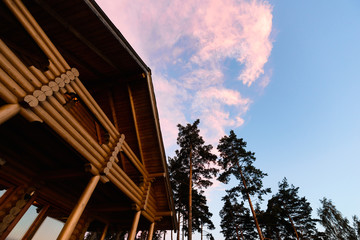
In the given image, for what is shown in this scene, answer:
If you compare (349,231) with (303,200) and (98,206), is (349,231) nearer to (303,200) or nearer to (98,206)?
(303,200)

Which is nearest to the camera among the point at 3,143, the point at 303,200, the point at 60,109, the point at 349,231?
the point at 60,109

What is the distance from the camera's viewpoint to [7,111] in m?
2.68

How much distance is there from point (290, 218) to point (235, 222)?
9.69m

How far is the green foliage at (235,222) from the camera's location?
30.1m

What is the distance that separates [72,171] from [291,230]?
115 ft

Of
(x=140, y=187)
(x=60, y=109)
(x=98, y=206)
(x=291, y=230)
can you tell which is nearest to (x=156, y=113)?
(x=140, y=187)

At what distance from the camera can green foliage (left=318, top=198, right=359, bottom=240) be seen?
26297 mm

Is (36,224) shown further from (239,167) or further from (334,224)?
(334,224)

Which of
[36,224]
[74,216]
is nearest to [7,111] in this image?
[74,216]

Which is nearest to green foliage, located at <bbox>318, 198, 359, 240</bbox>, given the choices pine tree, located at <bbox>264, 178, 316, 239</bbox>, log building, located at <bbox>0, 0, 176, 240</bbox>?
pine tree, located at <bbox>264, 178, 316, 239</bbox>

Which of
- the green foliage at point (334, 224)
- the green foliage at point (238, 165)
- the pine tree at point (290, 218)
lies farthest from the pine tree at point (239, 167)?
the green foliage at point (334, 224)

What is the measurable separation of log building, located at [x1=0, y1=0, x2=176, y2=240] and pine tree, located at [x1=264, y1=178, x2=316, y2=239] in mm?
26482

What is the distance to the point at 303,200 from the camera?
1152 inches

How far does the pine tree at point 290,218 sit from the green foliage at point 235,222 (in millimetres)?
3306
